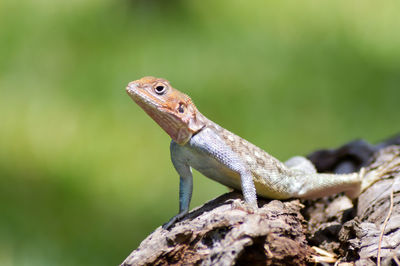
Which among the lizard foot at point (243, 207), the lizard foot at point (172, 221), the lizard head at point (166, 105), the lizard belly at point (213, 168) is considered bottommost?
the lizard foot at point (172, 221)

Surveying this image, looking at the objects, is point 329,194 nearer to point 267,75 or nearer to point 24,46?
point 267,75

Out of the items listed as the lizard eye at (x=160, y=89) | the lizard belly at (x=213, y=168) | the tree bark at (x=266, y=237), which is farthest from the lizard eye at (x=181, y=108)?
the tree bark at (x=266, y=237)

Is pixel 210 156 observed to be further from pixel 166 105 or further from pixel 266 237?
pixel 266 237

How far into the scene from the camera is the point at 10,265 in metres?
6.17

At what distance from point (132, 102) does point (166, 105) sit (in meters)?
4.90

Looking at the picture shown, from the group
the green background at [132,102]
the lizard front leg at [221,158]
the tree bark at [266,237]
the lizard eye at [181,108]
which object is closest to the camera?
the tree bark at [266,237]

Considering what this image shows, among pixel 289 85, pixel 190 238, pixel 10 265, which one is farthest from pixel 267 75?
pixel 190 238

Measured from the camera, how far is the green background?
22.6ft

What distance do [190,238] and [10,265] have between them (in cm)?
374

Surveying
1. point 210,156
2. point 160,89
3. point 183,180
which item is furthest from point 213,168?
point 160,89

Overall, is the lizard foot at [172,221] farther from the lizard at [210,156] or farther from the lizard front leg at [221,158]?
the lizard front leg at [221,158]

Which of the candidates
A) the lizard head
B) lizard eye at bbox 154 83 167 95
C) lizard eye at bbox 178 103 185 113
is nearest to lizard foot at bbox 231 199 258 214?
the lizard head

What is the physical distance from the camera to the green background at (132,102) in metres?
6.89

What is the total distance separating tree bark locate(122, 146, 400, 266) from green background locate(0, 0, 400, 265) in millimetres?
2879
